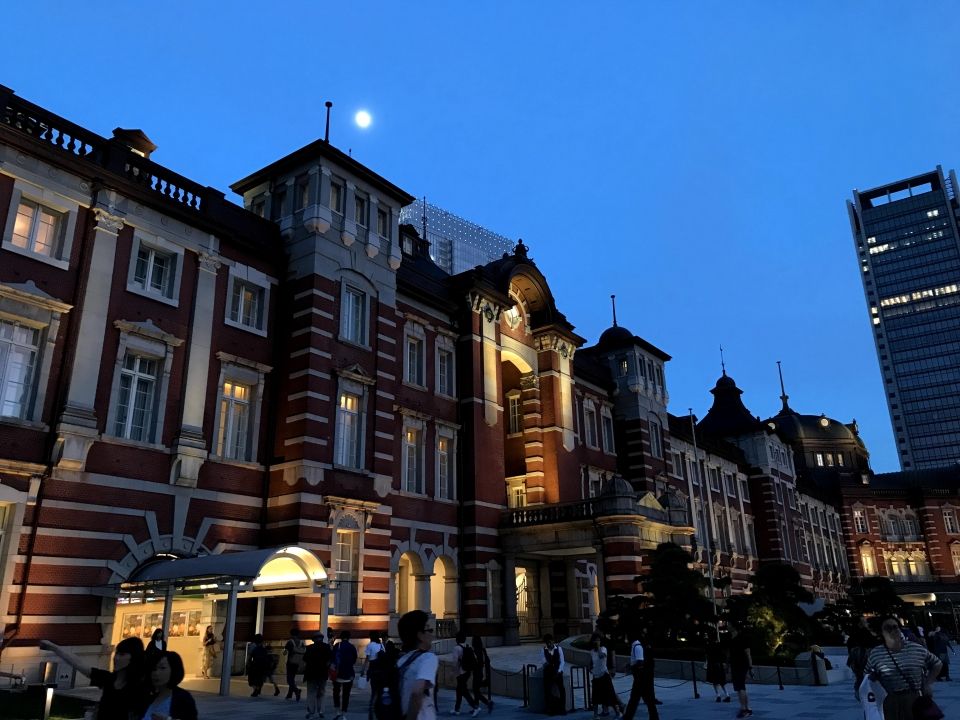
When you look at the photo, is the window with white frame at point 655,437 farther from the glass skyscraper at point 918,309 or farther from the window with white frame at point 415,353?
the glass skyscraper at point 918,309

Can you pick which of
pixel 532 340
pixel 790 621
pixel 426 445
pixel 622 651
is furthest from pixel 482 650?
pixel 532 340

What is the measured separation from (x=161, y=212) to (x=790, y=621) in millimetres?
24953

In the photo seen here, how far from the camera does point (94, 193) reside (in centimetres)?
1983

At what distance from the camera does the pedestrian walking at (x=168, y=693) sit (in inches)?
201

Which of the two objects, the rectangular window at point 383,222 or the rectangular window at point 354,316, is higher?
the rectangular window at point 383,222

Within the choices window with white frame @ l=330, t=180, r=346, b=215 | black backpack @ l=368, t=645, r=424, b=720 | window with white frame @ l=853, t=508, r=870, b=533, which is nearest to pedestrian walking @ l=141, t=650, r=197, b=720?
black backpack @ l=368, t=645, r=424, b=720

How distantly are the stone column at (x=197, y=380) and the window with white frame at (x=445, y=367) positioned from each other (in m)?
10.2

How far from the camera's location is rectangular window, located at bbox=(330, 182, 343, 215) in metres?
25.4

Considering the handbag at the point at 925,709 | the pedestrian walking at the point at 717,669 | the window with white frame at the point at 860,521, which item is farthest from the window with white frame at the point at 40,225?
the window with white frame at the point at 860,521

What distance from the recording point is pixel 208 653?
20719 millimetres

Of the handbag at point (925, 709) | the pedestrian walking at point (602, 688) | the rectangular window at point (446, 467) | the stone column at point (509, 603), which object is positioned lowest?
the pedestrian walking at point (602, 688)

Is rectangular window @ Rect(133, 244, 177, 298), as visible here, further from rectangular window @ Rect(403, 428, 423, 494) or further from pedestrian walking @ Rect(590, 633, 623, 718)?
pedestrian walking @ Rect(590, 633, 623, 718)

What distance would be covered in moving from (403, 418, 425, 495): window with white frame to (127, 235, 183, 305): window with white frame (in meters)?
9.64

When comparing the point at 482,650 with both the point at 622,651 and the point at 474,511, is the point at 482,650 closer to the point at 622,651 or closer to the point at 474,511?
the point at 622,651
